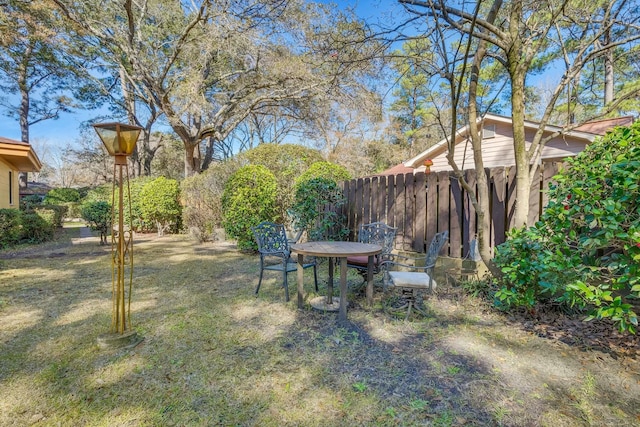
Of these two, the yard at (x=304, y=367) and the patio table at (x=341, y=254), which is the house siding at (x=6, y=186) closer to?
the yard at (x=304, y=367)

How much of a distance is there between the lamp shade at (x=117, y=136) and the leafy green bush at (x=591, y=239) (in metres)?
3.52

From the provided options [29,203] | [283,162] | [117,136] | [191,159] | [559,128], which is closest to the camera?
[117,136]

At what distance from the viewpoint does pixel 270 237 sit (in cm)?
436

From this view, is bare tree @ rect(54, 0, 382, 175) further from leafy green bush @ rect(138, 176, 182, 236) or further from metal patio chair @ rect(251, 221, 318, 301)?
metal patio chair @ rect(251, 221, 318, 301)

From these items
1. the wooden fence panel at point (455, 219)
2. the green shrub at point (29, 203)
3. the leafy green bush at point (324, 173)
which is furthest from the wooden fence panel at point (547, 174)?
the green shrub at point (29, 203)

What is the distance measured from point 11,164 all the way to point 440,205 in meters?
Answer: 13.3

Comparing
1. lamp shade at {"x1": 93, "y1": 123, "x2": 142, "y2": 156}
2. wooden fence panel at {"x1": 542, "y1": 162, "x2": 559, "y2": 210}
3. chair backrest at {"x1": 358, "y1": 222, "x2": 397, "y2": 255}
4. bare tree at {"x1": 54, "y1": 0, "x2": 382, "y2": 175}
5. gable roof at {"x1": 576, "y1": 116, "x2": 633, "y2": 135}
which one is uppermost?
bare tree at {"x1": 54, "y1": 0, "x2": 382, "y2": 175}

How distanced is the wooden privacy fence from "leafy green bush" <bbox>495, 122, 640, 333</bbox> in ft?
1.55

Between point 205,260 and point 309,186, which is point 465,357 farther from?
point 205,260

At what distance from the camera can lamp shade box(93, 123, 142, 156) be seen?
2.50 m

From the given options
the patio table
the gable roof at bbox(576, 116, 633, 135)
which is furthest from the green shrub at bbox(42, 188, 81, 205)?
the gable roof at bbox(576, 116, 633, 135)

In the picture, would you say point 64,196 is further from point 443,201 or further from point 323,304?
point 443,201

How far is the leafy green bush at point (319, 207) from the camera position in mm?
5656

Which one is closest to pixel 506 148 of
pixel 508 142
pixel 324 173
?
pixel 508 142
